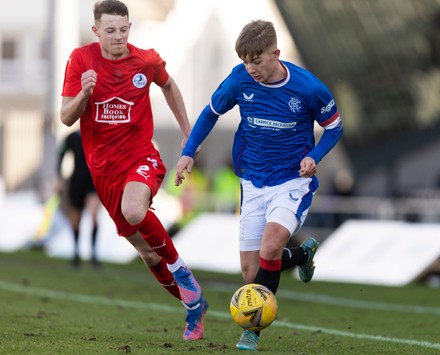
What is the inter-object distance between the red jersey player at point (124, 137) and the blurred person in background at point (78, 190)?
776 centimetres

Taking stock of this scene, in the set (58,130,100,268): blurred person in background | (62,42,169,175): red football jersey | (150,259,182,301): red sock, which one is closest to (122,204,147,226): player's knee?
(62,42,169,175): red football jersey

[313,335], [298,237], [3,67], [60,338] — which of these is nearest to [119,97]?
[60,338]

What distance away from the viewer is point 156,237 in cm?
794

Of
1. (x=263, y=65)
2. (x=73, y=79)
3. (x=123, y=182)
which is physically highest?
(x=263, y=65)

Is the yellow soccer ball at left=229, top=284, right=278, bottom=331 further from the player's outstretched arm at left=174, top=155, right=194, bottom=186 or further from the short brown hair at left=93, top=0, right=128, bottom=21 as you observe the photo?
the short brown hair at left=93, top=0, right=128, bottom=21

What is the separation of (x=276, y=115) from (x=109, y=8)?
137cm

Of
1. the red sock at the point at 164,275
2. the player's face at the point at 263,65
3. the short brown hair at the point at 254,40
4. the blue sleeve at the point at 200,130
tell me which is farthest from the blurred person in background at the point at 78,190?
the short brown hair at the point at 254,40

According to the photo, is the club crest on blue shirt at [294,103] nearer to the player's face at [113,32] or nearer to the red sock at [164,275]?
the player's face at [113,32]

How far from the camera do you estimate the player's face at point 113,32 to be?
7969mm

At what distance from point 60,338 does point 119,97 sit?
1.68 m

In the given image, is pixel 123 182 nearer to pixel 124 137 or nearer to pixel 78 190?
pixel 124 137

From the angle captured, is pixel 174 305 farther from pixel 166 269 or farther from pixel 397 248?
pixel 397 248

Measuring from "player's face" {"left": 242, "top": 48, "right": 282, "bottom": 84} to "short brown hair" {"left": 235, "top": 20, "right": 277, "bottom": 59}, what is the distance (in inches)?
1.4

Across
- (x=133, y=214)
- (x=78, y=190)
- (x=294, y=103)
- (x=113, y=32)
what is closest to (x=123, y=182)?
(x=133, y=214)
